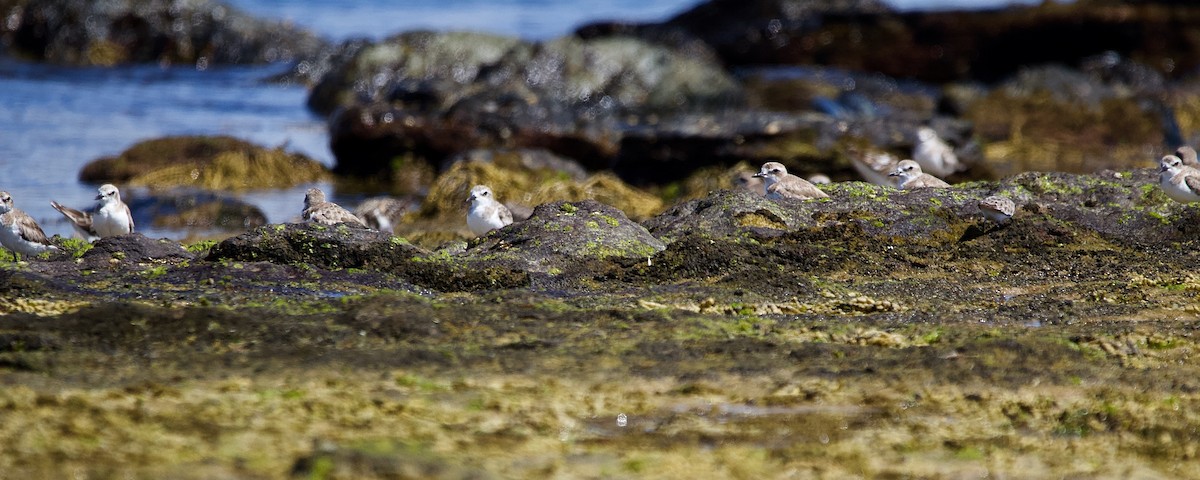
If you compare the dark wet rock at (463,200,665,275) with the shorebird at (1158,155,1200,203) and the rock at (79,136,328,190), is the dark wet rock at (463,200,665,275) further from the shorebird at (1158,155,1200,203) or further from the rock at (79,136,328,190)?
the rock at (79,136,328,190)

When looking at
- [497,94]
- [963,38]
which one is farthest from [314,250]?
[963,38]

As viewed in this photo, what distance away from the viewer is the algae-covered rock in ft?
21.8

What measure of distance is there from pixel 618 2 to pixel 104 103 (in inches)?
1152

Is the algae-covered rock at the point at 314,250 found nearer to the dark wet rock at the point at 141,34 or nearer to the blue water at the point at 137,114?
the blue water at the point at 137,114

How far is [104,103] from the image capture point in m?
27.2

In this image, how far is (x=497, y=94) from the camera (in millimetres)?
22531

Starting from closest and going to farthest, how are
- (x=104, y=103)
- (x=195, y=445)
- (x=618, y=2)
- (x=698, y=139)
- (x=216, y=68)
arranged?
(x=195, y=445)
(x=698, y=139)
(x=104, y=103)
(x=216, y=68)
(x=618, y=2)

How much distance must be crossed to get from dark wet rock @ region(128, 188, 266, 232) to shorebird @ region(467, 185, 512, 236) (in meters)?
4.70

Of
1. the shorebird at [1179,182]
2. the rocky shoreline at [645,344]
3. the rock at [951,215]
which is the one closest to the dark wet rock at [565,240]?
the rocky shoreline at [645,344]

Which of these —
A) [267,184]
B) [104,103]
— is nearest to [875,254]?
[267,184]

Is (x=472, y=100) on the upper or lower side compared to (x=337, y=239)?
lower

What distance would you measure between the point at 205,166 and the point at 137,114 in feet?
24.9

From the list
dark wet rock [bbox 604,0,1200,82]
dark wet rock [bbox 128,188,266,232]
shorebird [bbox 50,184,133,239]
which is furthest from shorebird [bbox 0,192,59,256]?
dark wet rock [bbox 604,0,1200,82]

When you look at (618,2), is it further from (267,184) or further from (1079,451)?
(1079,451)
